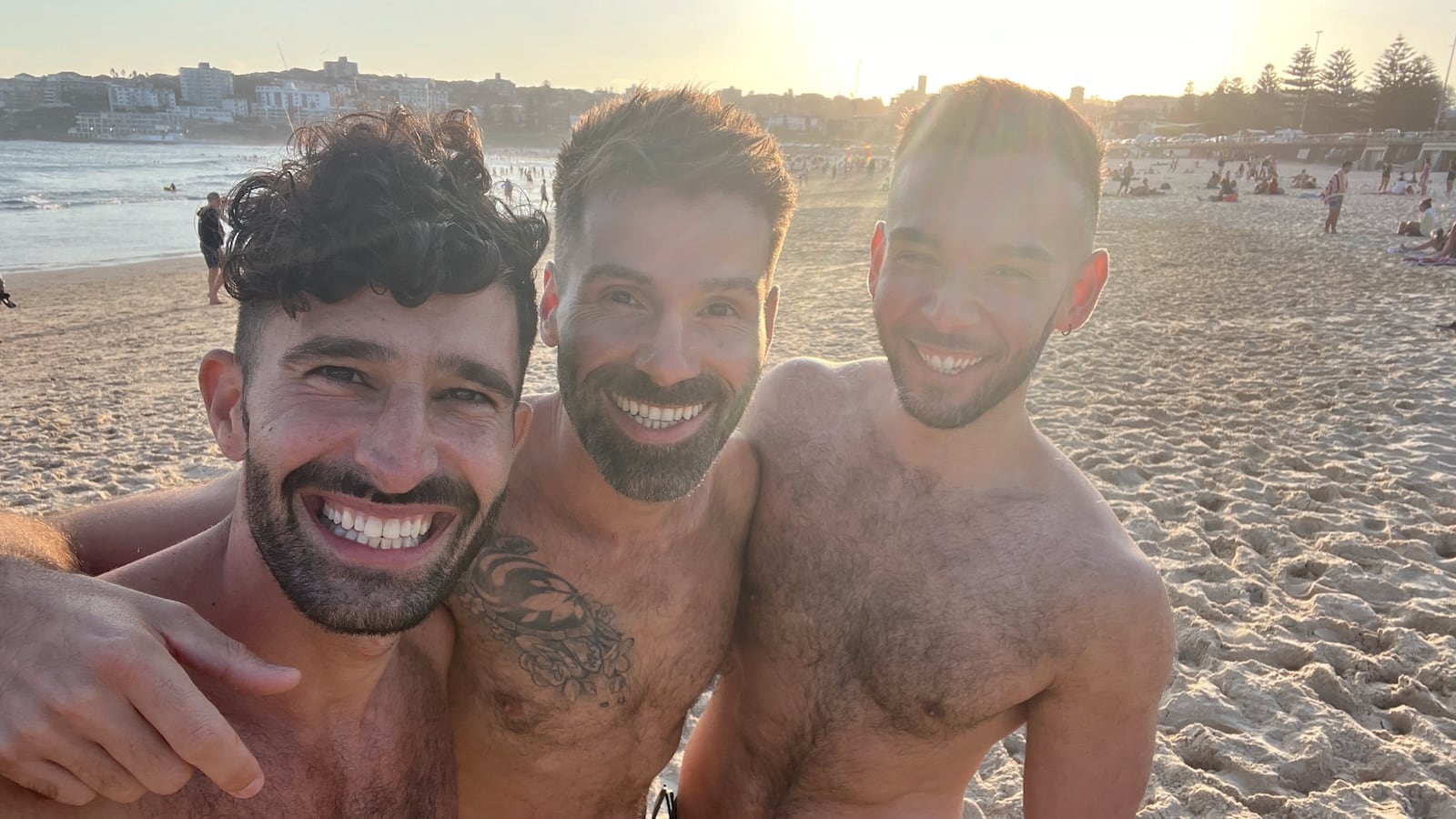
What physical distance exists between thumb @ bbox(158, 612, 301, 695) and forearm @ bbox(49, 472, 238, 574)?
0.99 m

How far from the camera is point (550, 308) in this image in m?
2.51

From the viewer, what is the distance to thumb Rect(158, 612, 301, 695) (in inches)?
52.4

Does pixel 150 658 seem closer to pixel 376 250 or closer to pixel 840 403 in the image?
pixel 376 250

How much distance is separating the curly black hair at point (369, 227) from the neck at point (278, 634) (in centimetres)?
43

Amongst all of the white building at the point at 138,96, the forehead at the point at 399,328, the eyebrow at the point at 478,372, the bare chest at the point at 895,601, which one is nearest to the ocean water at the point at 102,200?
the forehead at the point at 399,328

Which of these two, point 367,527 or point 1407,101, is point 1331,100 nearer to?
point 1407,101

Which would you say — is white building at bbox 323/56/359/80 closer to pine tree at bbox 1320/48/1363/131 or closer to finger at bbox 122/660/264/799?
finger at bbox 122/660/264/799

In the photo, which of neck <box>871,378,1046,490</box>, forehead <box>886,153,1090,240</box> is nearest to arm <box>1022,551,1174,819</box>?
neck <box>871,378,1046,490</box>

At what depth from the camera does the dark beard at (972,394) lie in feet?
7.66

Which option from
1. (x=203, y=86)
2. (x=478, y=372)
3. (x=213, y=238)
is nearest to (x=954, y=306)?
(x=478, y=372)

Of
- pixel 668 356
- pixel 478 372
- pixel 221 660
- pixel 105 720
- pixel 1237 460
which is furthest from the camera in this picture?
pixel 1237 460

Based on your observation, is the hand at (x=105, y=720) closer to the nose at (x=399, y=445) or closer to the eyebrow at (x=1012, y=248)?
the nose at (x=399, y=445)

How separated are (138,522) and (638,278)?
158 centimetres

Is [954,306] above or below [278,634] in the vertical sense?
above
